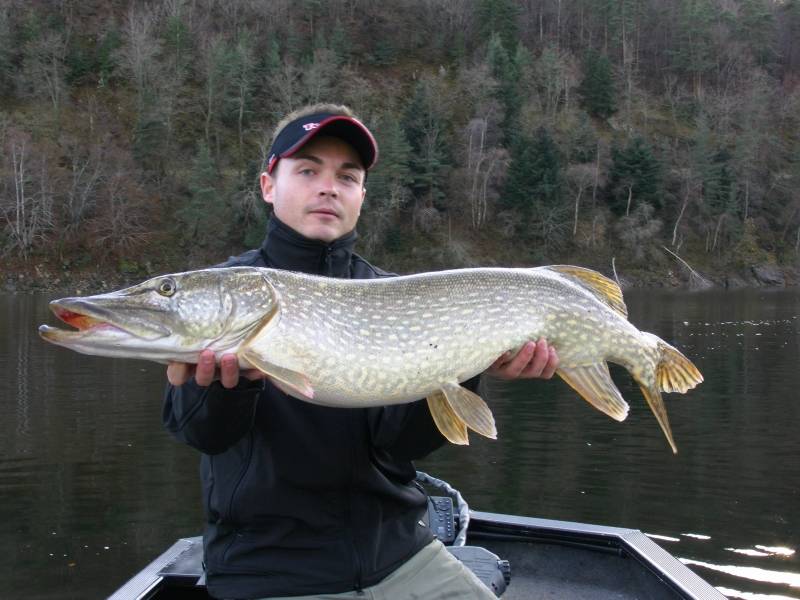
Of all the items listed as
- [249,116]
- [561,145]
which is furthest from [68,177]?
→ [561,145]

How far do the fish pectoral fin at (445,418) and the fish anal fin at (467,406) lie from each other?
0.07 feet

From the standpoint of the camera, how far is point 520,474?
8414mm

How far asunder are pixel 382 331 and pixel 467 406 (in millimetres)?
419

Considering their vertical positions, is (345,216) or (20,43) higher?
(20,43)

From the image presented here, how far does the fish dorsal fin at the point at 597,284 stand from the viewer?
10.2ft

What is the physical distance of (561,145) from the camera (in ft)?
155

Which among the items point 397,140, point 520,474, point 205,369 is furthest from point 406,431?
point 397,140

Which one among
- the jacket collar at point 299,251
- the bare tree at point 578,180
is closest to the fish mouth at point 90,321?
the jacket collar at point 299,251

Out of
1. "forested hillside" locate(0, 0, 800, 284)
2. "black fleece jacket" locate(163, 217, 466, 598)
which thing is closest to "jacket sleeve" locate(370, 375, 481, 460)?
"black fleece jacket" locate(163, 217, 466, 598)

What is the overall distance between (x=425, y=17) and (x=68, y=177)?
33505 millimetres

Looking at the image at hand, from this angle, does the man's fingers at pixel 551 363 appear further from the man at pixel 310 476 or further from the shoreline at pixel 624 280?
the shoreline at pixel 624 280

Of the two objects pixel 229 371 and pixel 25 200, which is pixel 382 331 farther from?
pixel 25 200

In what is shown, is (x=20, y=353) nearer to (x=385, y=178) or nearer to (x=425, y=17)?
(x=385, y=178)

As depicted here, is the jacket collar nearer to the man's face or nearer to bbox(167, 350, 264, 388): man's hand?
the man's face
